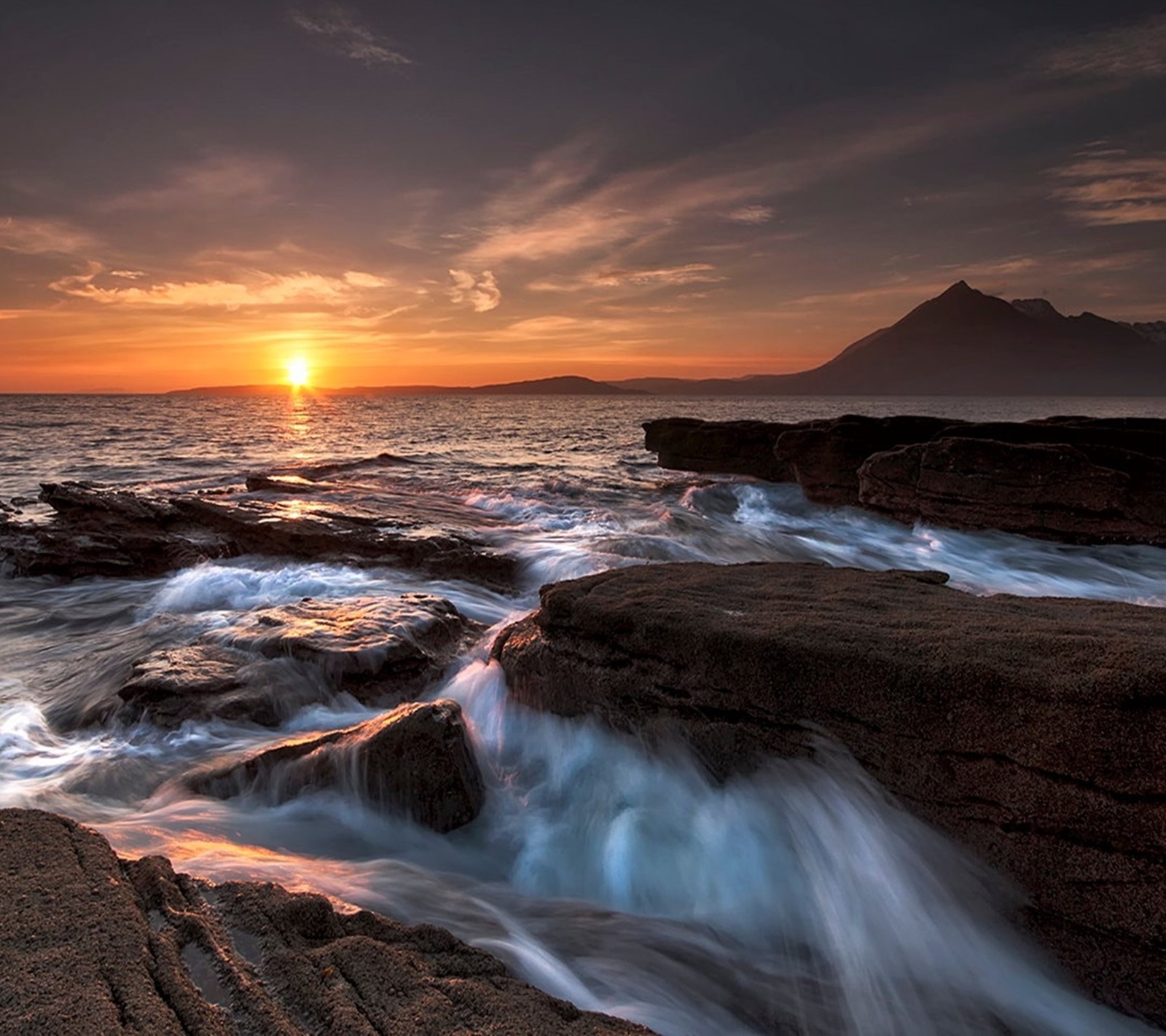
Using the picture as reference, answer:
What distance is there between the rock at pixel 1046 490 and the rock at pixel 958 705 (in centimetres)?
998

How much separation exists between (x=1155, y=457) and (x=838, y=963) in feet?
44.3

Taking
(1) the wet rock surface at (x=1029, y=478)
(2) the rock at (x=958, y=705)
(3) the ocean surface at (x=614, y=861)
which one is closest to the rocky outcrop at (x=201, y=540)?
(3) the ocean surface at (x=614, y=861)

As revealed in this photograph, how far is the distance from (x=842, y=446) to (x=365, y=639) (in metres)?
16.3

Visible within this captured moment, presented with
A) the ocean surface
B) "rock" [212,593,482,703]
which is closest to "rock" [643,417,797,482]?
"rock" [212,593,482,703]

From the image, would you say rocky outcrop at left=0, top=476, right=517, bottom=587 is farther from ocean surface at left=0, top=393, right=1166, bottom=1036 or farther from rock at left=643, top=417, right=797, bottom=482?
rock at left=643, top=417, right=797, bottom=482

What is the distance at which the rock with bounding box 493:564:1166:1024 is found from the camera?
275cm

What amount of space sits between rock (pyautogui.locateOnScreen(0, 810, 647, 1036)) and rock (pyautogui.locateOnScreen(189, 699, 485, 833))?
5.28ft

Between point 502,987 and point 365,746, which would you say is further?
point 365,746

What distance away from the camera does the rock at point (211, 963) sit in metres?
1.93

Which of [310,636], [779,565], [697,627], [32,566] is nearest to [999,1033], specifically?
[697,627]

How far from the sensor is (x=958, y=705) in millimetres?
3111

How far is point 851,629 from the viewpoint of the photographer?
12.0 ft

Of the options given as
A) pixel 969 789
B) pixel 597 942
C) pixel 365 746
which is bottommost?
pixel 597 942

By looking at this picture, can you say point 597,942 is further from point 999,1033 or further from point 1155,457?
point 1155,457
